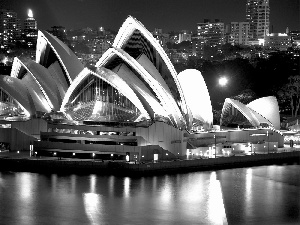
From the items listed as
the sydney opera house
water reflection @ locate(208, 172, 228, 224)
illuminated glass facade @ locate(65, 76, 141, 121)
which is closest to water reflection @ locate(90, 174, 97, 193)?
the sydney opera house

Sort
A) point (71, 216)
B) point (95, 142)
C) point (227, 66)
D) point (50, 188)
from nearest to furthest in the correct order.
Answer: point (71, 216) → point (50, 188) → point (95, 142) → point (227, 66)

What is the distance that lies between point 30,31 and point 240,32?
162 ft

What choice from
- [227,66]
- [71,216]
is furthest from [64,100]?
[227,66]

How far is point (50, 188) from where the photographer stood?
24.1m

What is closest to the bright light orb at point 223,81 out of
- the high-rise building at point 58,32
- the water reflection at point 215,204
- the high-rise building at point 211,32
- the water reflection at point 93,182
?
the water reflection at point 215,204

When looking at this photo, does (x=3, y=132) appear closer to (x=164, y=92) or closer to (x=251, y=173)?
(x=164, y=92)

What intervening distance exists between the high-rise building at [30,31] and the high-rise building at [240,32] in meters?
41.7

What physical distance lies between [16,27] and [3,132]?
74.3 m

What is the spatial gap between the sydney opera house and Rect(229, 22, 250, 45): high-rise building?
3669 inches

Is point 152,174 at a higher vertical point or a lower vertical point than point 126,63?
lower

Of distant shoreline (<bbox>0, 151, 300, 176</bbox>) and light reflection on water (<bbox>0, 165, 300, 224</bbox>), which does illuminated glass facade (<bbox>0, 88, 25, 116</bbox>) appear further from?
light reflection on water (<bbox>0, 165, 300, 224</bbox>)

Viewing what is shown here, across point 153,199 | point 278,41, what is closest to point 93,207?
point 153,199

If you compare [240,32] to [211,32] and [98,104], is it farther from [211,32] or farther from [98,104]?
[98,104]

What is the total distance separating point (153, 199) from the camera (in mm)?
22812
